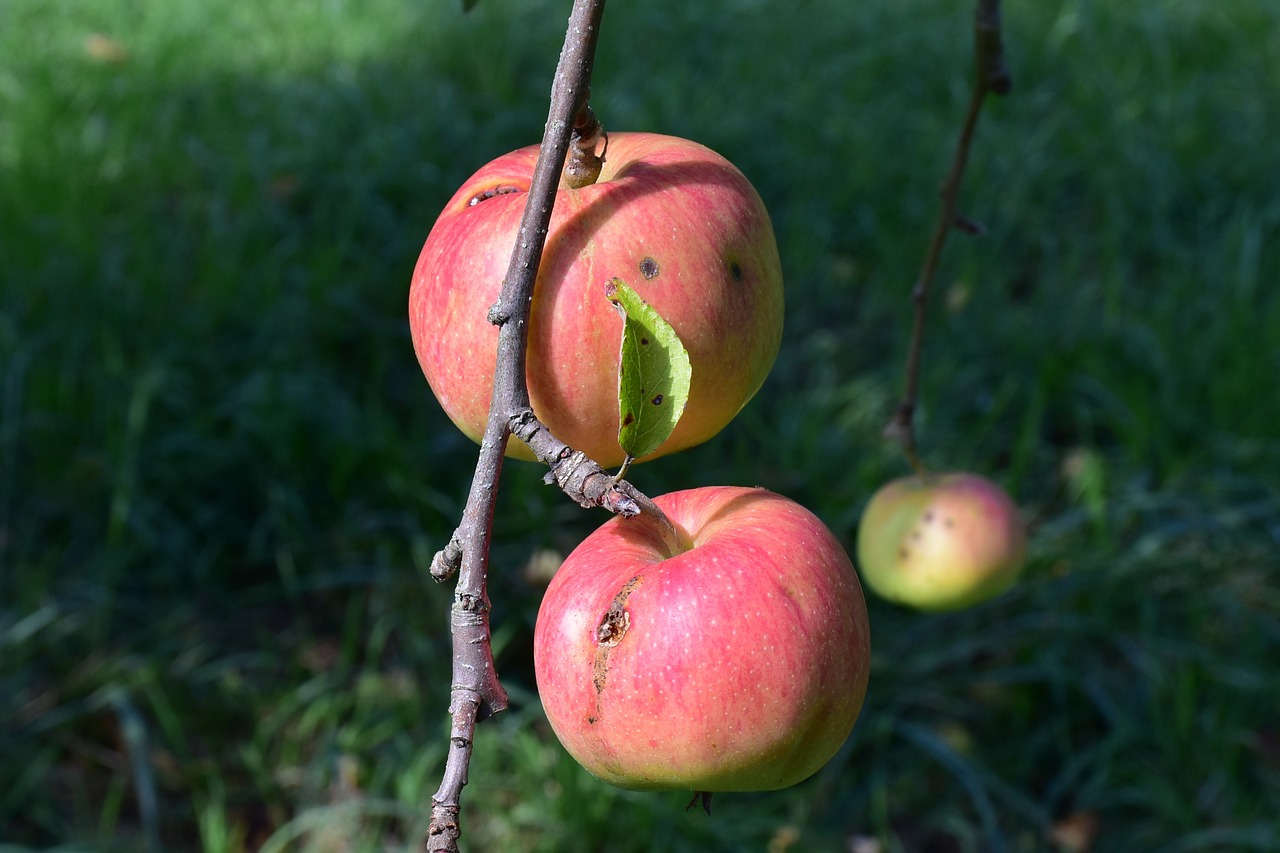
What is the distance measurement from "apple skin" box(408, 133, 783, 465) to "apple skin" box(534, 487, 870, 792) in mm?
66

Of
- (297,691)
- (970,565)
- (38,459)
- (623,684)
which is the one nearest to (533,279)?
(623,684)

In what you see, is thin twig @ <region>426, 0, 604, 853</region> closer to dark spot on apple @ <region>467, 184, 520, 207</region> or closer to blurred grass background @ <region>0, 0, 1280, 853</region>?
dark spot on apple @ <region>467, 184, 520, 207</region>

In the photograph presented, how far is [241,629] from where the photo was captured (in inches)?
79.0

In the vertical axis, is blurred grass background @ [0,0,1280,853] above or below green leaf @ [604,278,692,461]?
below

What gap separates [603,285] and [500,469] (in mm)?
120

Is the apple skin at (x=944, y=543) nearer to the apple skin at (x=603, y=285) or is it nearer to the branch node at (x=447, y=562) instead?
the apple skin at (x=603, y=285)

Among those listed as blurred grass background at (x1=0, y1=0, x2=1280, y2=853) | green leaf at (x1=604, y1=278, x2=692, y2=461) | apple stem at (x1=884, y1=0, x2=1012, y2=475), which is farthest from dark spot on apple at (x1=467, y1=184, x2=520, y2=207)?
blurred grass background at (x1=0, y1=0, x2=1280, y2=853)

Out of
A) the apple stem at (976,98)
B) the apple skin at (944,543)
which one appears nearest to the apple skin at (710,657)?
the apple stem at (976,98)

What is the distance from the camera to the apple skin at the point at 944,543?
1112mm

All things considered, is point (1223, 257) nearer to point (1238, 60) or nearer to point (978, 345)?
point (978, 345)

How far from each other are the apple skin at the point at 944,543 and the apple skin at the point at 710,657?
550 millimetres

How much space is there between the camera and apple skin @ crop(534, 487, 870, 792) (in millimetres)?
542

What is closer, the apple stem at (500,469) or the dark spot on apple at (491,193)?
the apple stem at (500,469)

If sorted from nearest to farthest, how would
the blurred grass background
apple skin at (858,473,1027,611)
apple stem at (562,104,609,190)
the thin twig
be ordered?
the thin twig
apple stem at (562,104,609,190)
apple skin at (858,473,1027,611)
the blurred grass background
